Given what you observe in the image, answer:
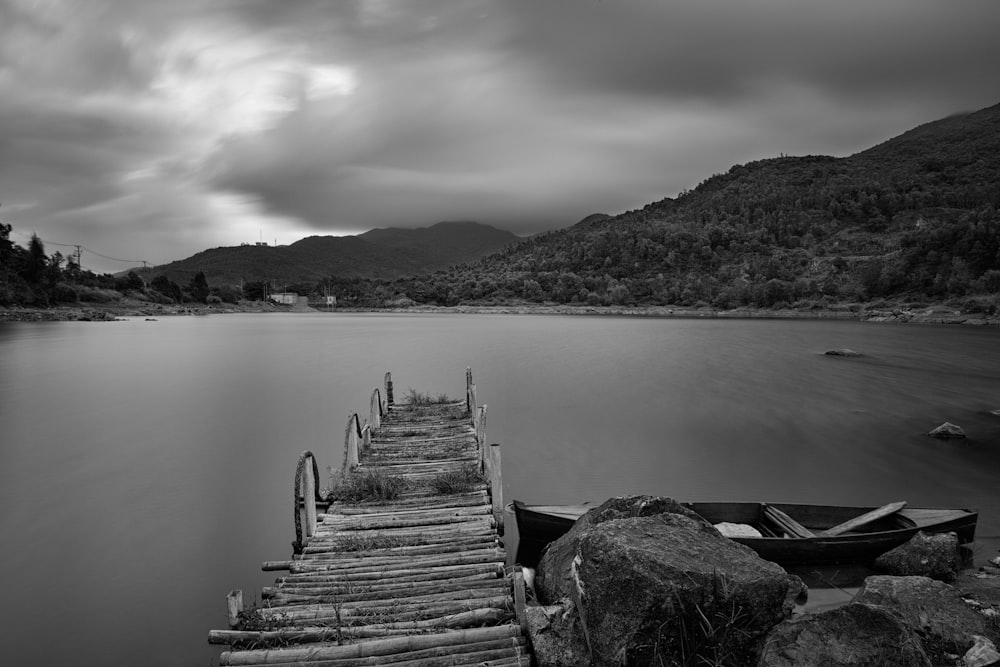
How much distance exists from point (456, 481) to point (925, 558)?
719 cm

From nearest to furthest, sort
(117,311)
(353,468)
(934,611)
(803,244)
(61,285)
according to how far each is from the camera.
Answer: (934,611)
(353,468)
(61,285)
(117,311)
(803,244)

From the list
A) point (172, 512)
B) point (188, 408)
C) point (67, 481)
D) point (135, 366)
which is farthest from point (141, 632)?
point (135, 366)

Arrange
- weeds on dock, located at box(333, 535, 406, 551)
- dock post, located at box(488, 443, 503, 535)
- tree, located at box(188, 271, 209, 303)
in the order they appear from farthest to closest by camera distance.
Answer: tree, located at box(188, 271, 209, 303), dock post, located at box(488, 443, 503, 535), weeds on dock, located at box(333, 535, 406, 551)

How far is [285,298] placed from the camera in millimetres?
163500

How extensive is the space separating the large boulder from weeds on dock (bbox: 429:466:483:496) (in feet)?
14.6

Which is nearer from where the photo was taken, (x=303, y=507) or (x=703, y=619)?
(x=703, y=619)

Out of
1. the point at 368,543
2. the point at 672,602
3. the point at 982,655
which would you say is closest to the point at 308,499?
the point at 368,543

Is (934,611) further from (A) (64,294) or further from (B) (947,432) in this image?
(A) (64,294)

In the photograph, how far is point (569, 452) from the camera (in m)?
17.4

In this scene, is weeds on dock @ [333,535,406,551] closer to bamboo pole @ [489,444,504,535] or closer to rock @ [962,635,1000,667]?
bamboo pole @ [489,444,504,535]

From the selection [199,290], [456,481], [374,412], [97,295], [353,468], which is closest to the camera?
[456,481]

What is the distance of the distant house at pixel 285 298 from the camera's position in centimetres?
16162

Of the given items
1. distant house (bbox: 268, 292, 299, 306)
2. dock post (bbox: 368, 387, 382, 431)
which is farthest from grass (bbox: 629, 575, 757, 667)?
distant house (bbox: 268, 292, 299, 306)

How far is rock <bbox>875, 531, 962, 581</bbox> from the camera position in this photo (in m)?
8.12
